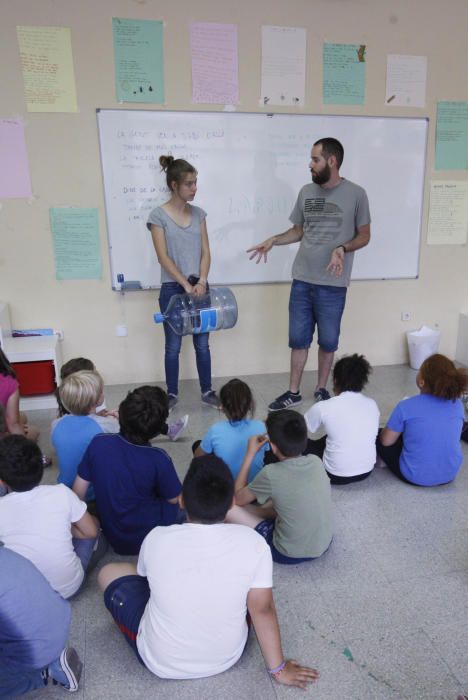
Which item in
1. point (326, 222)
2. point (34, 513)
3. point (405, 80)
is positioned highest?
point (405, 80)

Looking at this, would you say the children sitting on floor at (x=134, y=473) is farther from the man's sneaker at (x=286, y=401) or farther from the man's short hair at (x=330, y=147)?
the man's short hair at (x=330, y=147)

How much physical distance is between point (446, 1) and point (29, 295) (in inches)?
131

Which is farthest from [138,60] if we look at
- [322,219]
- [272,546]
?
[272,546]

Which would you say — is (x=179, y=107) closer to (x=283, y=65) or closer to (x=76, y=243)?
(x=283, y=65)

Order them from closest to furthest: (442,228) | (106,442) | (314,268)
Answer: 1. (106,442)
2. (314,268)
3. (442,228)

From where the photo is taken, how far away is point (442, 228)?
380cm

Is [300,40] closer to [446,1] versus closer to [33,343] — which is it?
[446,1]

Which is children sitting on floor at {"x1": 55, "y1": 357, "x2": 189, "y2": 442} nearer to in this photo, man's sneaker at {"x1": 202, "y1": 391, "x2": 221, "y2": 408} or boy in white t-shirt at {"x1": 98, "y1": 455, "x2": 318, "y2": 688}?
man's sneaker at {"x1": 202, "y1": 391, "x2": 221, "y2": 408}

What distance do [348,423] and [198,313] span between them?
4.74 feet

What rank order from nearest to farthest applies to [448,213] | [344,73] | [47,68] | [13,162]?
[47,68], [13,162], [344,73], [448,213]

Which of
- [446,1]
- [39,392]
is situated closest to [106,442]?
[39,392]

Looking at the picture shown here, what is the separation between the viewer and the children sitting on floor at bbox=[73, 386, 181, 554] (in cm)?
167

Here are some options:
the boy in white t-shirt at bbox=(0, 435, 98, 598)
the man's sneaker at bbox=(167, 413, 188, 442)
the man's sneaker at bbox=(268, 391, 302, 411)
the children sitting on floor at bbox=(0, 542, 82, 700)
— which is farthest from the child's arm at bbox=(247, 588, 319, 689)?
the man's sneaker at bbox=(268, 391, 302, 411)

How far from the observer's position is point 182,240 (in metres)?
3.05
